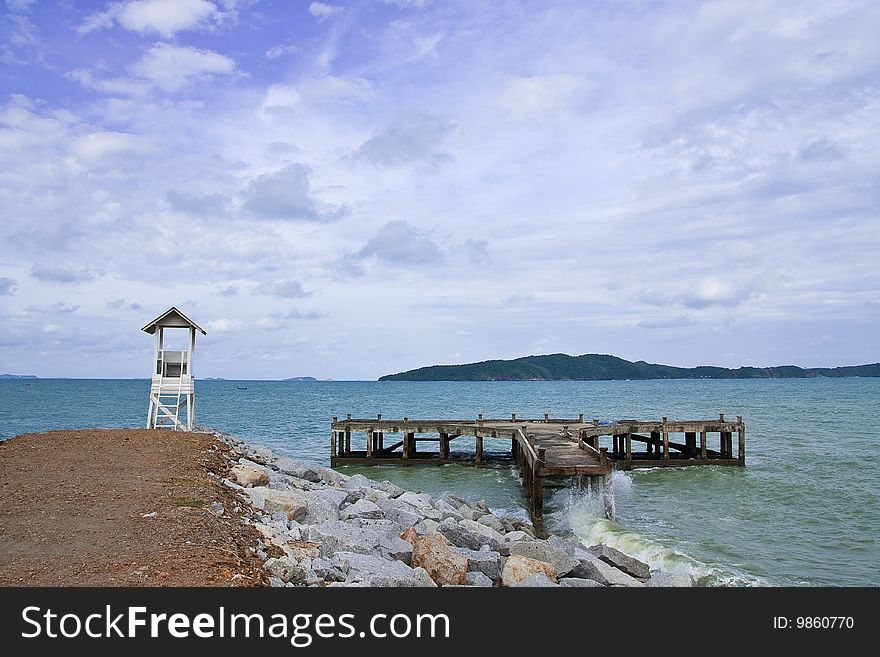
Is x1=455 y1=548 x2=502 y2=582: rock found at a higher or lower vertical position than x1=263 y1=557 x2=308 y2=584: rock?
lower

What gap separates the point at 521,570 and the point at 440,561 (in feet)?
4.06

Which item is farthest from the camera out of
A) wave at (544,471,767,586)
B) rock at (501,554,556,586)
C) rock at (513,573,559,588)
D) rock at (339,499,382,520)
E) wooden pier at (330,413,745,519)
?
wooden pier at (330,413,745,519)

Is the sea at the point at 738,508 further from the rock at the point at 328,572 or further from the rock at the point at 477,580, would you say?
the rock at the point at 328,572

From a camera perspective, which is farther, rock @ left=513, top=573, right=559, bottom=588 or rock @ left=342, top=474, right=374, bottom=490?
rock @ left=342, top=474, right=374, bottom=490

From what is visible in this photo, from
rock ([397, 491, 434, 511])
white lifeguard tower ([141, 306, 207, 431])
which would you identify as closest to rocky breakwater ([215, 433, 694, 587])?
rock ([397, 491, 434, 511])

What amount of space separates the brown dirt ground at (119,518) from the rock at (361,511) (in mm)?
2159

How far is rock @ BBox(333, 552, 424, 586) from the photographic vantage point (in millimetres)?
8953

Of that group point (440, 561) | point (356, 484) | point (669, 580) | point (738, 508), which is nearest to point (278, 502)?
point (440, 561)

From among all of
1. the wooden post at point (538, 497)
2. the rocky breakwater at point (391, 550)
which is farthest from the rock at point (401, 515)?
the wooden post at point (538, 497)

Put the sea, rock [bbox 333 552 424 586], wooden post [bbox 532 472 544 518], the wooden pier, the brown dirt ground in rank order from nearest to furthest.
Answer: the brown dirt ground < rock [bbox 333 552 424 586] < the sea < wooden post [bbox 532 472 544 518] < the wooden pier

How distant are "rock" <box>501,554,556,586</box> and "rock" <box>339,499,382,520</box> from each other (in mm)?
3367

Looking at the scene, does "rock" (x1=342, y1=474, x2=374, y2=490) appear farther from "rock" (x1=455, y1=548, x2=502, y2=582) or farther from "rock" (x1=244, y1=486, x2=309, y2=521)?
"rock" (x1=455, y1=548, x2=502, y2=582)
